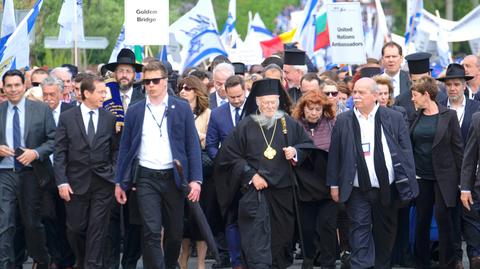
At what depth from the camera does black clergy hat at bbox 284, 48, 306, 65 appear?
17.4m

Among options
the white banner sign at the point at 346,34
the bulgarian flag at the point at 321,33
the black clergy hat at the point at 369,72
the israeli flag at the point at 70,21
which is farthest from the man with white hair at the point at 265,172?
the bulgarian flag at the point at 321,33

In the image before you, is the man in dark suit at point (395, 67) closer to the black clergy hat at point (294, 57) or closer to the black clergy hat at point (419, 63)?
the black clergy hat at point (419, 63)

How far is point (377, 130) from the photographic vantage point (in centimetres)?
1403

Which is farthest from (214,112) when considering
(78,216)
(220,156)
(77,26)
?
(77,26)

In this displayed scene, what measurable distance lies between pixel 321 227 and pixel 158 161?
96.4 inches

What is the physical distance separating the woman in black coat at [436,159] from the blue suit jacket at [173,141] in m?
2.79

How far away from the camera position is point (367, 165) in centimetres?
1397

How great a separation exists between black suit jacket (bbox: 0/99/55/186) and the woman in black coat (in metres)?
4.03

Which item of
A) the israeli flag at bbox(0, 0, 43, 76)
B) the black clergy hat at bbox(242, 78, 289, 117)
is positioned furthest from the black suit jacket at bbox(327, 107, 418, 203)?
the israeli flag at bbox(0, 0, 43, 76)

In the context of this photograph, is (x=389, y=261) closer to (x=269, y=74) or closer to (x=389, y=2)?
(x=269, y=74)

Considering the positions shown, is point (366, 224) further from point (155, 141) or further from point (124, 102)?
point (124, 102)

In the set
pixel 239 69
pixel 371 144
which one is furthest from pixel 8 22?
pixel 371 144

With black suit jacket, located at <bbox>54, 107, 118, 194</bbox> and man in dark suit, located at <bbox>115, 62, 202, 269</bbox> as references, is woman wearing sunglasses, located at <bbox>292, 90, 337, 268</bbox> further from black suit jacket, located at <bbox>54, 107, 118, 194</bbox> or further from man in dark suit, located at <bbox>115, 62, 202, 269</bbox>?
black suit jacket, located at <bbox>54, 107, 118, 194</bbox>

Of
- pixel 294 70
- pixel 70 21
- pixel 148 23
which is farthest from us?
pixel 70 21
